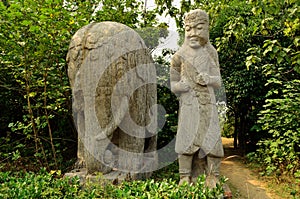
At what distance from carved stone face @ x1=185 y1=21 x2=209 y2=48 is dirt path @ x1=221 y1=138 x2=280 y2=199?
176cm

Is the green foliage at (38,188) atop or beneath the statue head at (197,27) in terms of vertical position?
beneath

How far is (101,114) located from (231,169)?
4.27 metres

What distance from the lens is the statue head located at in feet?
11.7

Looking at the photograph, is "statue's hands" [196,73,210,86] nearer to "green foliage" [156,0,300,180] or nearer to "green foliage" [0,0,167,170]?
"green foliage" [156,0,300,180]

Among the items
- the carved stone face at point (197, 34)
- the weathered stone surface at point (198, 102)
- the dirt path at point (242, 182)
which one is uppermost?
the carved stone face at point (197, 34)

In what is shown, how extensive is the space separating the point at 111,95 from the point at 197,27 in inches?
54.6

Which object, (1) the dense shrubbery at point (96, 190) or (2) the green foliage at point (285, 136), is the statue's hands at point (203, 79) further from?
(2) the green foliage at point (285, 136)

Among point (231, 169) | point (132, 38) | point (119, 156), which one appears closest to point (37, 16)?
point (132, 38)

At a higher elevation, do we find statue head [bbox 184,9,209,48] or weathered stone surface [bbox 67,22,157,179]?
statue head [bbox 184,9,209,48]

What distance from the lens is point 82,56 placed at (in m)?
3.32

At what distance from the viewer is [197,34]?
3607 mm

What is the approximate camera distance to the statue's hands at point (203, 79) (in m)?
3.57

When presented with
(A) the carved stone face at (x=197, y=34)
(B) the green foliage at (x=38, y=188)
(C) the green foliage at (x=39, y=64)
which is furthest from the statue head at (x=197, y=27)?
(B) the green foliage at (x=38, y=188)

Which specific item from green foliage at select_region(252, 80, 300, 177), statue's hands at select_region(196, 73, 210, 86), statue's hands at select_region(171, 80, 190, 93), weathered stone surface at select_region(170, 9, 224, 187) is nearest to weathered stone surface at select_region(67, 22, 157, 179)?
statue's hands at select_region(171, 80, 190, 93)
